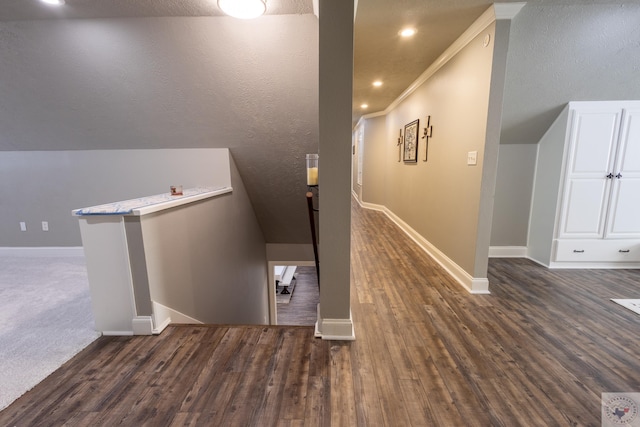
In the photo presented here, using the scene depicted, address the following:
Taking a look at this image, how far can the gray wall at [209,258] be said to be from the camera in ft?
6.49

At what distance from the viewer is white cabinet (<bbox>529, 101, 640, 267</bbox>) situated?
282 centimetres

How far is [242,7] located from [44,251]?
4.06m

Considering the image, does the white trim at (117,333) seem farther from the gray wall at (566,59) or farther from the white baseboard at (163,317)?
the gray wall at (566,59)

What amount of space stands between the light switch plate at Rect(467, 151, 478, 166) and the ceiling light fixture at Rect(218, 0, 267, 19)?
205 cm

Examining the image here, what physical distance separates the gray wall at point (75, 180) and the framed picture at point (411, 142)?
103 inches

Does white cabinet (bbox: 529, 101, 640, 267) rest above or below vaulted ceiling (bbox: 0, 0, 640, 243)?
below

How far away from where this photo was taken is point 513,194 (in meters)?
3.39

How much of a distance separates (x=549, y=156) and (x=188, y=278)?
3987mm

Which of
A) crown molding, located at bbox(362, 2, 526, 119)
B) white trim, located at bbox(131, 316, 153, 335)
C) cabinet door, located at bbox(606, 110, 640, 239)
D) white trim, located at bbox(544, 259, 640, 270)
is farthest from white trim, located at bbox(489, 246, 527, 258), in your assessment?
white trim, located at bbox(131, 316, 153, 335)

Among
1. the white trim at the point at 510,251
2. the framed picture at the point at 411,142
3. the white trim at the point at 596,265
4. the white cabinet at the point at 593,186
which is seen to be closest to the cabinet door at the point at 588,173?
the white cabinet at the point at 593,186

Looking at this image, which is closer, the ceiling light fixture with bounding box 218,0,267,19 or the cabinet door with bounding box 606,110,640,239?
the ceiling light fixture with bounding box 218,0,267,19

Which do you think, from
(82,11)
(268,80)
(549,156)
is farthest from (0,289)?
(549,156)

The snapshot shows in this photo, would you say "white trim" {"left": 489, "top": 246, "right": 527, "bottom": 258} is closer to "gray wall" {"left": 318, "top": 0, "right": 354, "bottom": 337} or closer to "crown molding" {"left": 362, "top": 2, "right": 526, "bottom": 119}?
"crown molding" {"left": 362, "top": 2, "right": 526, "bottom": 119}

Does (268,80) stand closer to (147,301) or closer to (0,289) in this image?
(147,301)
